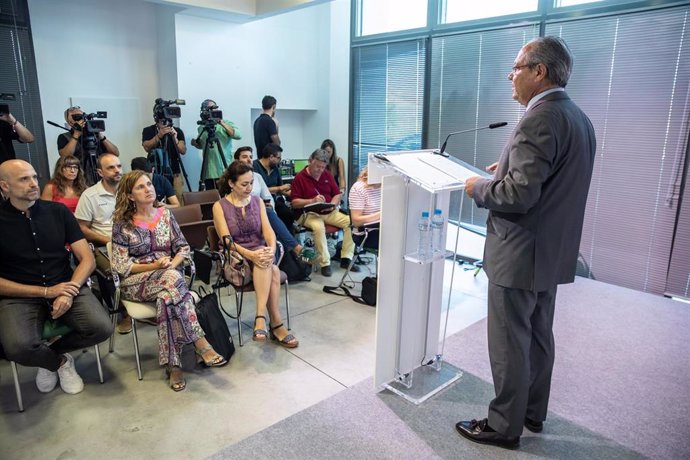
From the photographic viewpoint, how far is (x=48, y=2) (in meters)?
4.88

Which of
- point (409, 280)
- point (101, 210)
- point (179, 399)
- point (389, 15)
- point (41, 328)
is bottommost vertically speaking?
point (179, 399)

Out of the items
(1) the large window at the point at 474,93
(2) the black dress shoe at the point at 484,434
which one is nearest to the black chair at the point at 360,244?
(1) the large window at the point at 474,93

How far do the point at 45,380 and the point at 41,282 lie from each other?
52 centimetres

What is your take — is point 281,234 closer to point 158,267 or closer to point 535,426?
point 158,267

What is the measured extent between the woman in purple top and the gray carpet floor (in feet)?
2.56

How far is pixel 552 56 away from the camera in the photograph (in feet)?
5.82

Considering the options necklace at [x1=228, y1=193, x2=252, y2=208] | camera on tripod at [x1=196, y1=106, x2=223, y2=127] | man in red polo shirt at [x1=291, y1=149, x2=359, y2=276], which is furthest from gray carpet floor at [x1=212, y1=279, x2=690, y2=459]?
camera on tripod at [x1=196, y1=106, x2=223, y2=127]

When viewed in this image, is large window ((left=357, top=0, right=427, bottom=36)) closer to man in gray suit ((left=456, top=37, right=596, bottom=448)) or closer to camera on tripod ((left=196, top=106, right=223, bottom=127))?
camera on tripod ((left=196, top=106, right=223, bottom=127))

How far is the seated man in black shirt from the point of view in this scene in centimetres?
234

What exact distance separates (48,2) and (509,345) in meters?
5.44

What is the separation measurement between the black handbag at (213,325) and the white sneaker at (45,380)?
794mm

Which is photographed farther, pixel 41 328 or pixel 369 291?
pixel 369 291

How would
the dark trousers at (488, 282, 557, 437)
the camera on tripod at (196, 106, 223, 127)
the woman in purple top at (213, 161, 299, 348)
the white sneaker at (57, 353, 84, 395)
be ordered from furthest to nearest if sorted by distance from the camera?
the camera on tripod at (196, 106, 223, 127), the woman in purple top at (213, 161, 299, 348), the white sneaker at (57, 353, 84, 395), the dark trousers at (488, 282, 557, 437)

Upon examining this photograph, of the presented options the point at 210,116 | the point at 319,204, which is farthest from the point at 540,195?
the point at 210,116
